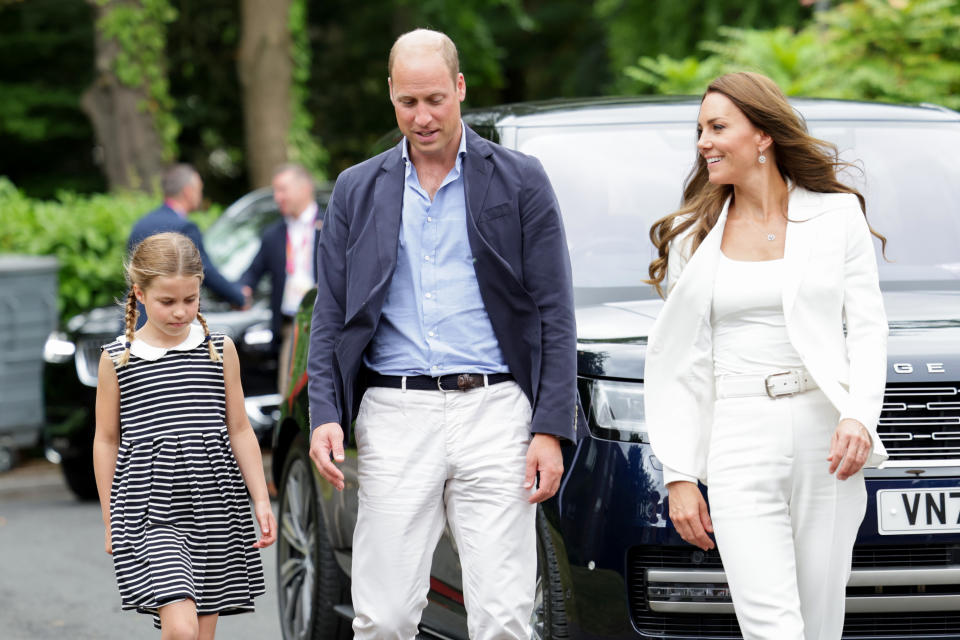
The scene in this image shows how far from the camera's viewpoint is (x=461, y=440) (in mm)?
4164

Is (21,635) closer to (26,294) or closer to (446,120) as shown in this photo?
(446,120)

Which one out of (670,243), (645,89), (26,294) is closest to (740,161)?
(670,243)

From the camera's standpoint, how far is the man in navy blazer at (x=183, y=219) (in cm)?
921

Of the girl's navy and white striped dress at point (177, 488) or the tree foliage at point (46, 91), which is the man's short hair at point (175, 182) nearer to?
the girl's navy and white striped dress at point (177, 488)

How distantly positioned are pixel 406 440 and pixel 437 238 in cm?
52

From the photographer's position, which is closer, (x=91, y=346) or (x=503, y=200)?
(x=503, y=200)

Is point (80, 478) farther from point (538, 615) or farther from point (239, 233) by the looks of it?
point (538, 615)

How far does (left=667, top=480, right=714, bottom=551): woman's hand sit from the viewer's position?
3.97 metres

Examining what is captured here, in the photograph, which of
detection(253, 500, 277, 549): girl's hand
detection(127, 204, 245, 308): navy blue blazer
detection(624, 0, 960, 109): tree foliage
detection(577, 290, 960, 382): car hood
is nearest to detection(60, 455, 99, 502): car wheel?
detection(127, 204, 245, 308): navy blue blazer

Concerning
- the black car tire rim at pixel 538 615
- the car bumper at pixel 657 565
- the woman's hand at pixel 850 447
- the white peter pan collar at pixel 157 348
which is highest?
the white peter pan collar at pixel 157 348

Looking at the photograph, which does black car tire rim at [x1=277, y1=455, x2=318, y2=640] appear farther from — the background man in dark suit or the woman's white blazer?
the background man in dark suit

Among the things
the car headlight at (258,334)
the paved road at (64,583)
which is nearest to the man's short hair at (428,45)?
the paved road at (64,583)

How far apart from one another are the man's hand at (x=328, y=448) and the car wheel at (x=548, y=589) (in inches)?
24.1

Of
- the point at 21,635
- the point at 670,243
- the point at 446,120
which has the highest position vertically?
the point at 446,120
